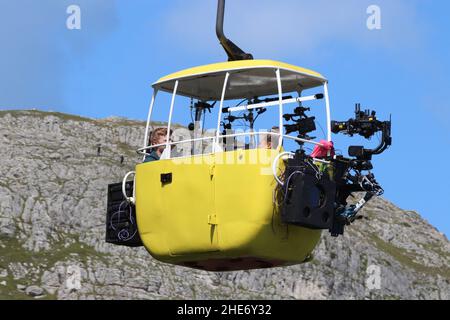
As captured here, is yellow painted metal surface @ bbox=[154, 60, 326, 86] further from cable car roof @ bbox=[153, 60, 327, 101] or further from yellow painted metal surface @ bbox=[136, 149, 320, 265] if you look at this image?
yellow painted metal surface @ bbox=[136, 149, 320, 265]

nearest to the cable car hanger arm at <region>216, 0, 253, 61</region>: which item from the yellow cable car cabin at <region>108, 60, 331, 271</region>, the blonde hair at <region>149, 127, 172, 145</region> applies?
the yellow cable car cabin at <region>108, 60, 331, 271</region>

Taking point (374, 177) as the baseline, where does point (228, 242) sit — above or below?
below

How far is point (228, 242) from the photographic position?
3338 centimetres

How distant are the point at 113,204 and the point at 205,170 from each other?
640cm

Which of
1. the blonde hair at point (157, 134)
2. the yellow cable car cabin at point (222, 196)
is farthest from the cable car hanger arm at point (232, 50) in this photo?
the blonde hair at point (157, 134)

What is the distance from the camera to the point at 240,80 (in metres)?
37.1

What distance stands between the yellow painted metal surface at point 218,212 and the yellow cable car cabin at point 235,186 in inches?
1.2

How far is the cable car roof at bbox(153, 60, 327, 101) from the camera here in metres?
34.3

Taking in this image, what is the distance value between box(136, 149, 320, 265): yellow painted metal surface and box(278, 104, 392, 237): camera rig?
0.78 metres

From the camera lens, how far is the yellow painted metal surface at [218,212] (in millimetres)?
32656
